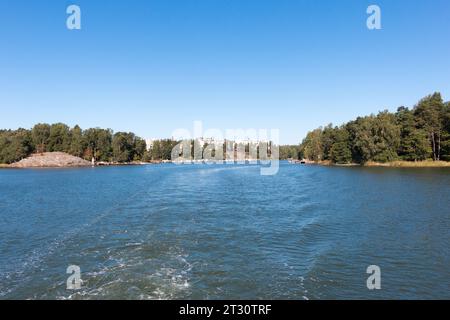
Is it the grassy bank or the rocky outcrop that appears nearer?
the grassy bank

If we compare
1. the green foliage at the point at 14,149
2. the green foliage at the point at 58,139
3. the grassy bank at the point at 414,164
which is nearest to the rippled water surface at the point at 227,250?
the grassy bank at the point at 414,164

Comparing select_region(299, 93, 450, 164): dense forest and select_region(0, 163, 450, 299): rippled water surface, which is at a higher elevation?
select_region(299, 93, 450, 164): dense forest

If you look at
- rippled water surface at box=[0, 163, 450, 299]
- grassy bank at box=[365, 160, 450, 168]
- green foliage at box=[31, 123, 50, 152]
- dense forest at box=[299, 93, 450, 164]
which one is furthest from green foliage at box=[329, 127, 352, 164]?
green foliage at box=[31, 123, 50, 152]

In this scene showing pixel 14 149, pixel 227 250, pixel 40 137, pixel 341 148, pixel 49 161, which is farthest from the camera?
pixel 40 137

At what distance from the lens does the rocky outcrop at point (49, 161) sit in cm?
16988

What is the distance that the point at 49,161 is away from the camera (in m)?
174

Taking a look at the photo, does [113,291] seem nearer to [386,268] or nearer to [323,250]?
[323,250]

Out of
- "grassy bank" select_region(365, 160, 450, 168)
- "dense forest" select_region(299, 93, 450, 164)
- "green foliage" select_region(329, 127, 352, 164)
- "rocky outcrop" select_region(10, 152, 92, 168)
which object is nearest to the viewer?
"grassy bank" select_region(365, 160, 450, 168)

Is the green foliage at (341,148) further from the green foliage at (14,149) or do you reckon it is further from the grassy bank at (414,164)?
the green foliage at (14,149)

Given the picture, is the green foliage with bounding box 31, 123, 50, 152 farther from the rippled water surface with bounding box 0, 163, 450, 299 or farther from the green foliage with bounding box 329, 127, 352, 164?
the rippled water surface with bounding box 0, 163, 450, 299

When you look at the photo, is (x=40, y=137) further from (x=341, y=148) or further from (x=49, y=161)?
(x=341, y=148)

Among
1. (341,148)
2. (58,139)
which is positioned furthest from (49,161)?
(341,148)

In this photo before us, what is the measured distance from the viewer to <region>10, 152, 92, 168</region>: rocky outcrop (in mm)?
169875
